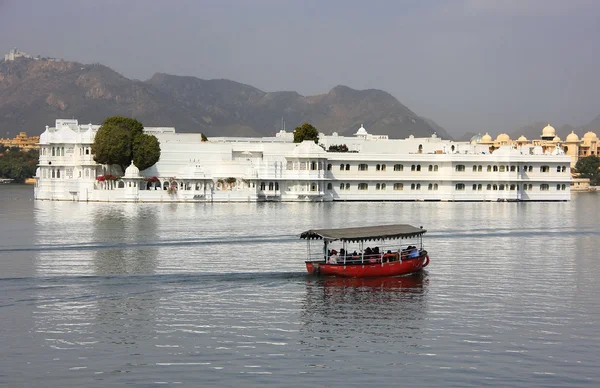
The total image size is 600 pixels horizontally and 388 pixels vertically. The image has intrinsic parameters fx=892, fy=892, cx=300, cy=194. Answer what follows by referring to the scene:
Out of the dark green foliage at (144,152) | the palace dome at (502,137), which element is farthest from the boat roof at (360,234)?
the palace dome at (502,137)

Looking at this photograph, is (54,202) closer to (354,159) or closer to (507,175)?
(354,159)

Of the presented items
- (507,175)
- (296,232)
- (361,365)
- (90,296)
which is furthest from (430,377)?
(507,175)

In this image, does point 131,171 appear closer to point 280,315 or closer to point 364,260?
point 364,260

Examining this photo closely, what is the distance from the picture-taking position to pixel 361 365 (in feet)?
62.1

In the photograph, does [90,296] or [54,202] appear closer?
[90,296]

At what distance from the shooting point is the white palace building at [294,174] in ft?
259

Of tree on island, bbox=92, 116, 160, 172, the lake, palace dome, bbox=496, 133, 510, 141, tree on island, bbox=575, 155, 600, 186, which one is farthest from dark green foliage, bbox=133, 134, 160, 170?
palace dome, bbox=496, 133, 510, 141

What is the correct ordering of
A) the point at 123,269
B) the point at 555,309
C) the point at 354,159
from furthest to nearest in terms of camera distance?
the point at 354,159 → the point at 123,269 → the point at 555,309

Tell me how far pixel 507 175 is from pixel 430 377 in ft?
233

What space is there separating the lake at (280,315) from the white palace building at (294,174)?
115 ft

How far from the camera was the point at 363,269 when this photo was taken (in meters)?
29.7

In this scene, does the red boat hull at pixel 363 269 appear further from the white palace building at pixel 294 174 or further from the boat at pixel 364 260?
the white palace building at pixel 294 174

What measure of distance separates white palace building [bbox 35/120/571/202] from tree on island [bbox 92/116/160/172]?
1734 mm

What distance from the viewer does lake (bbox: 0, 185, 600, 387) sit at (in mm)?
18344
